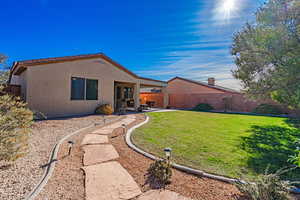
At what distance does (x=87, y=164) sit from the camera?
321 centimetres

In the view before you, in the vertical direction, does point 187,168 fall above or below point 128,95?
below

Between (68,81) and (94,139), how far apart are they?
6.63 metres

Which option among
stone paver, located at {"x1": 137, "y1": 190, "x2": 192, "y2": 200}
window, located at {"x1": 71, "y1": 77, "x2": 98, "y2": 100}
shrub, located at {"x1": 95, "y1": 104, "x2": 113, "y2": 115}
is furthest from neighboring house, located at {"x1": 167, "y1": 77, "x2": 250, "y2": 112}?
stone paver, located at {"x1": 137, "y1": 190, "x2": 192, "y2": 200}

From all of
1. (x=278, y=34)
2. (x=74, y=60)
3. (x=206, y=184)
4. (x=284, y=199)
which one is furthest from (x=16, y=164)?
(x=74, y=60)

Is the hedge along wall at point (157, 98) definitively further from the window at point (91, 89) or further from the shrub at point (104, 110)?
the window at point (91, 89)

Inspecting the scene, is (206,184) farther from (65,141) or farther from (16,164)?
(65,141)

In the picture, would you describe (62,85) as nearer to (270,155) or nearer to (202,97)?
(270,155)

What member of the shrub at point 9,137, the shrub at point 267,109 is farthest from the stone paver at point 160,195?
the shrub at point 267,109

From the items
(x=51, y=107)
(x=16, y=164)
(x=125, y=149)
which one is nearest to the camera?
(x=16, y=164)

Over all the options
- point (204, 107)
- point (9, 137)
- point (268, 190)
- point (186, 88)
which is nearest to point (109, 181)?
point (9, 137)

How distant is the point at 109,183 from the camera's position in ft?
8.26

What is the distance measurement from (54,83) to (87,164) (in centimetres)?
816

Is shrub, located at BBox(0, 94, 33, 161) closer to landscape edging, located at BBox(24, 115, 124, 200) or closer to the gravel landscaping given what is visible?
the gravel landscaping

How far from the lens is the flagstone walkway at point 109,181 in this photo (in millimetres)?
2174
